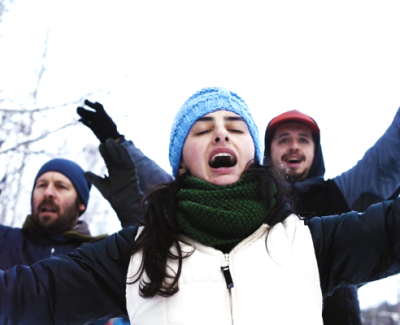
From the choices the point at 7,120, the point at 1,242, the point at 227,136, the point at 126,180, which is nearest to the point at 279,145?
the point at 126,180

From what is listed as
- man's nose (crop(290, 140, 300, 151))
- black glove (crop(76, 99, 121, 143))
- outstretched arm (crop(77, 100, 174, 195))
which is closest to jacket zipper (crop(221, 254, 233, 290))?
outstretched arm (crop(77, 100, 174, 195))

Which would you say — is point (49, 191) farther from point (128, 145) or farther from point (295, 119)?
point (295, 119)

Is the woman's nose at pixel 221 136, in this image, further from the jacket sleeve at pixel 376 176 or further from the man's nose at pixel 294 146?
the man's nose at pixel 294 146

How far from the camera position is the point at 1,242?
314 cm

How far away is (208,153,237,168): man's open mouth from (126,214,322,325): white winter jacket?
1.03ft

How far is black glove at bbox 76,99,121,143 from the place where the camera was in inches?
134

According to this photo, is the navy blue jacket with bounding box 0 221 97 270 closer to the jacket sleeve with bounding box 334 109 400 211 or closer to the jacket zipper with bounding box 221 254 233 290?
the jacket sleeve with bounding box 334 109 400 211

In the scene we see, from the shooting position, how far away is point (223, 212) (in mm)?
1547

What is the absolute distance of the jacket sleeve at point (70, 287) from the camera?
1457mm

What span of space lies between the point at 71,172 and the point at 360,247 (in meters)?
2.65

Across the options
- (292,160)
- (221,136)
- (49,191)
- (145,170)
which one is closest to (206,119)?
(221,136)

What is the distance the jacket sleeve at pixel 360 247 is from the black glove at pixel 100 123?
6.96 ft

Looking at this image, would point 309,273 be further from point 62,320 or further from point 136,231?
point 62,320

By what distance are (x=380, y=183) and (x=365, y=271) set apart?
4.24ft
